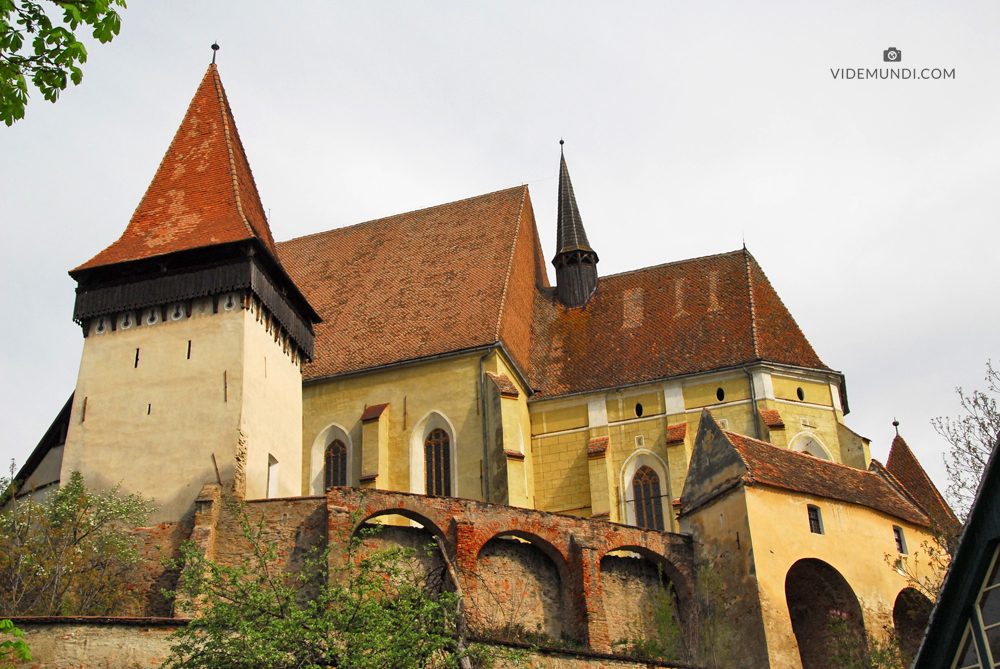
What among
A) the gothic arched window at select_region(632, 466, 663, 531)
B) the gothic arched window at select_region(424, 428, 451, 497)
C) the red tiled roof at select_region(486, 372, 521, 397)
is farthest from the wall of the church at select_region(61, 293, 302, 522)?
the gothic arched window at select_region(632, 466, 663, 531)

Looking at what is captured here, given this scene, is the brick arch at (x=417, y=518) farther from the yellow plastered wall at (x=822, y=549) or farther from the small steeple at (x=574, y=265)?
the small steeple at (x=574, y=265)

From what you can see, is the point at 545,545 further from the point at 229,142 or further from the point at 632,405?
the point at 229,142

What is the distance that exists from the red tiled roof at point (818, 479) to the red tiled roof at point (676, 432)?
4.65 meters

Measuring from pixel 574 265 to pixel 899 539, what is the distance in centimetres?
1544

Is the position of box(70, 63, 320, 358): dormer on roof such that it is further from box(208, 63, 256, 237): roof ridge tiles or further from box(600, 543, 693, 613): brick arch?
box(600, 543, 693, 613): brick arch

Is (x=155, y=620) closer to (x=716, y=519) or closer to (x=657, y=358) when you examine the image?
(x=716, y=519)

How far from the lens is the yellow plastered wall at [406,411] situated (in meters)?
30.3

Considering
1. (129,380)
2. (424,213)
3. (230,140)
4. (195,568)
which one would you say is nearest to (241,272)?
(129,380)

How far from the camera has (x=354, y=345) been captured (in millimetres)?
33094

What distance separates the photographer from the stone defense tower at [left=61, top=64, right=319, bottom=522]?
24.5m

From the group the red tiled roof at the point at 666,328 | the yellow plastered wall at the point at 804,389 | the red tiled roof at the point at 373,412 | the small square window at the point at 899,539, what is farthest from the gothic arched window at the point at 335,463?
the small square window at the point at 899,539

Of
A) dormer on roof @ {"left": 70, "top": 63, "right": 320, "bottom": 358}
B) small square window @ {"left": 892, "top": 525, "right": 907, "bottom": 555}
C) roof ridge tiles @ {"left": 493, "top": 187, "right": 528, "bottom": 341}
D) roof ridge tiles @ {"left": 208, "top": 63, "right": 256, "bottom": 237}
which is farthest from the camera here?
roof ridge tiles @ {"left": 493, "top": 187, "right": 528, "bottom": 341}

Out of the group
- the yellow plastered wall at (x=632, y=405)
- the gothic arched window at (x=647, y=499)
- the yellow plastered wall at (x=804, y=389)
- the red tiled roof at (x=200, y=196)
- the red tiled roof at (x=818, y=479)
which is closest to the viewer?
the red tiled roof at (x=818, y=479)

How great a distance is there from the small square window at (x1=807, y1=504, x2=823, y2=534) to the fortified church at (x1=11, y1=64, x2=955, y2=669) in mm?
47
